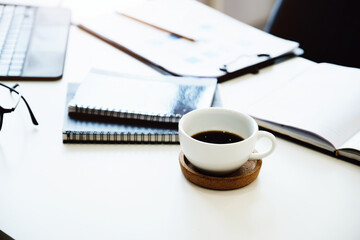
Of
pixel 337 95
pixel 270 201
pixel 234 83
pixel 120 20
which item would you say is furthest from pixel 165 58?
pixel 270 201

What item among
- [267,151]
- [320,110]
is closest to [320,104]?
[320,110]

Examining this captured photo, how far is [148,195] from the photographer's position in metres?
0.61

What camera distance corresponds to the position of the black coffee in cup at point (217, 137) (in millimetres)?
644

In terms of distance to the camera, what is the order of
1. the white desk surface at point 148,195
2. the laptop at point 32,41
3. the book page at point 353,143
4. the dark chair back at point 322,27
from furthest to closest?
1. the dark chair back at point 322,27
2. the laptop at point 32,41
3. the book page at point 353,143
4. the white desk surface at point 148,195

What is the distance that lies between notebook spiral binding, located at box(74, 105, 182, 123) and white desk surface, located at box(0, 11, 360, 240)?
5 cm

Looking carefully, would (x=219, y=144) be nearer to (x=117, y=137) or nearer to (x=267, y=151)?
(x=267, y=151)

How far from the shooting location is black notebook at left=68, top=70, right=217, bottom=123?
750 millimetres

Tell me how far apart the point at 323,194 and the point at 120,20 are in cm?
81

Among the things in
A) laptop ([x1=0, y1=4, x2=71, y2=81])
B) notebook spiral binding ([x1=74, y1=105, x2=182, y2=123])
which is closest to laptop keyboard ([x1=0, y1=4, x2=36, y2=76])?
laptop ([x1=0, y1=4, x2=71, y2=81])

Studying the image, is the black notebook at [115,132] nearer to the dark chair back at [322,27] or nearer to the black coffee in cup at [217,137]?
the black coffee in cup at [217,137]

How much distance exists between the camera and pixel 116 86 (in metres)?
0.84

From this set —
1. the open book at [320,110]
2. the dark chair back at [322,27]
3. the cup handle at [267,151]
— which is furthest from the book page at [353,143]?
the dark chair back at [322,27]

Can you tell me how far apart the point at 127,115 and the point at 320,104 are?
363mm

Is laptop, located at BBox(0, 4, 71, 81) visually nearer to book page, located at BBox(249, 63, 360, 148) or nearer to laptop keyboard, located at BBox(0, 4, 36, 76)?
laptop keyboard, located at BBox(0, 4, 36, 76)
